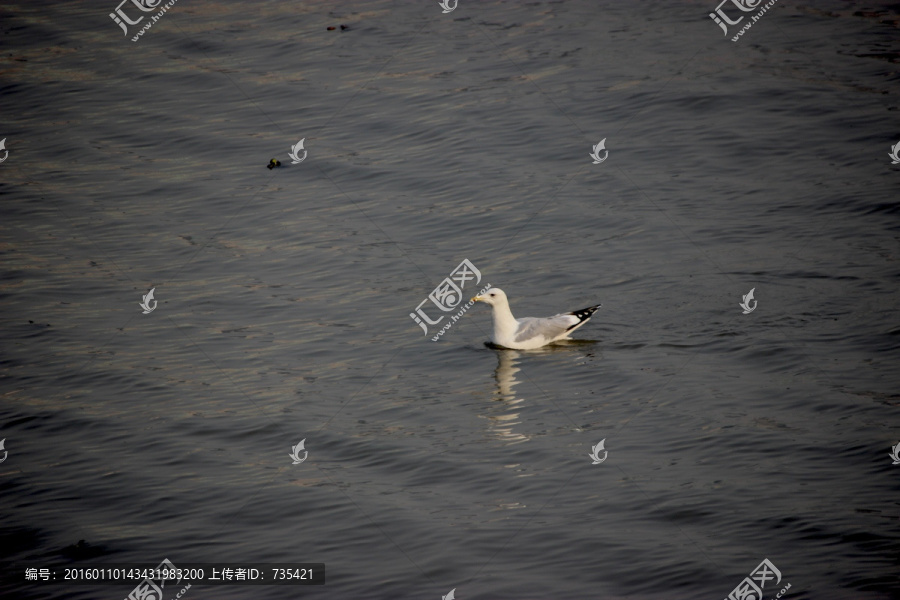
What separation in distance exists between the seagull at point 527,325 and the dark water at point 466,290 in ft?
0.58

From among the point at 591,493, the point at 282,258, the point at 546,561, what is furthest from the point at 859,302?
the point at 282,258

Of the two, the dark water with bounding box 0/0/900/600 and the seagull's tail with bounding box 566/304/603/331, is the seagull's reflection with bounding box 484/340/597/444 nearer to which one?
the dark water with bounding box 0/0/900/600

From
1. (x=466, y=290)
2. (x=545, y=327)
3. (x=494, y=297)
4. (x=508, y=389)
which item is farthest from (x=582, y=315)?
(x=466, y=290)

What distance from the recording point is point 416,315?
46.1 ft

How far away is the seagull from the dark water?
0.18 meters

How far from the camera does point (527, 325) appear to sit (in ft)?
42.5

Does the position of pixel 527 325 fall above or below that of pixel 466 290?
above

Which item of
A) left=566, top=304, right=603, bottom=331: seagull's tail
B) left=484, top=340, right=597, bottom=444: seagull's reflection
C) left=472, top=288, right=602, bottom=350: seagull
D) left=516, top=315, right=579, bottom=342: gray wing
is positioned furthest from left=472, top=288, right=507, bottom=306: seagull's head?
left=566, top=304, right=603, bottom=331: seagull's tail

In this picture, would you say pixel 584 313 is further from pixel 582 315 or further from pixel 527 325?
pixel 527 325

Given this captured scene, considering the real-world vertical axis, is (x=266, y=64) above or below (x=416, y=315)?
above

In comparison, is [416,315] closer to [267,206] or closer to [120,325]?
[120,325]

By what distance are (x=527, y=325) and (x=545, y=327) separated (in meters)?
0.26

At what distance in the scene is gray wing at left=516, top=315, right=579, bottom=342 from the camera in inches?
505

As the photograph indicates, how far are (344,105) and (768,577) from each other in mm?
17229
